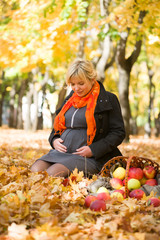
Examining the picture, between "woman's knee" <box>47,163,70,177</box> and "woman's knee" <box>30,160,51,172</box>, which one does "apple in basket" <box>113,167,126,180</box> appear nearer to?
"woman's knee" <box>47,163,70,177</box>

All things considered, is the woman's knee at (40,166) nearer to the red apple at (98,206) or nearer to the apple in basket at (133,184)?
the apple in basket at (133,184)

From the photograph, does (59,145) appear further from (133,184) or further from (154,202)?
(154,202)

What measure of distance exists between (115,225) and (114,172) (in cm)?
137

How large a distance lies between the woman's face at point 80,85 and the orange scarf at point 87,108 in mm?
79

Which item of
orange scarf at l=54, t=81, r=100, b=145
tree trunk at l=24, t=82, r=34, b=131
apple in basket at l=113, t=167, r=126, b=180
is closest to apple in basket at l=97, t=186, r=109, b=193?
apple in basket at l=113, t=167, r=126, b=180

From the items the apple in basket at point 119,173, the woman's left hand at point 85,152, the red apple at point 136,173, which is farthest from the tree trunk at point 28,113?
the red apple at point 136,173

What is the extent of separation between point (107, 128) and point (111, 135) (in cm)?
16

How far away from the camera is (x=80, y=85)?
3812 millimetres

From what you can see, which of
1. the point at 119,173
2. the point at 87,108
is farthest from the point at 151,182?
the point at 87,108

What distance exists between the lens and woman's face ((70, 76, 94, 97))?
3.76 metres

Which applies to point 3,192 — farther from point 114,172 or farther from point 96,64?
point 96,64

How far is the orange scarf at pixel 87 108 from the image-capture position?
376 centimetres

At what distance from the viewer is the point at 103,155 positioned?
3814 millimetres

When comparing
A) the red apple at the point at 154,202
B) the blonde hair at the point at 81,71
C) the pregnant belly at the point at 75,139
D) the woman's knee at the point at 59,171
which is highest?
the blonde hair at the point at 81,71
